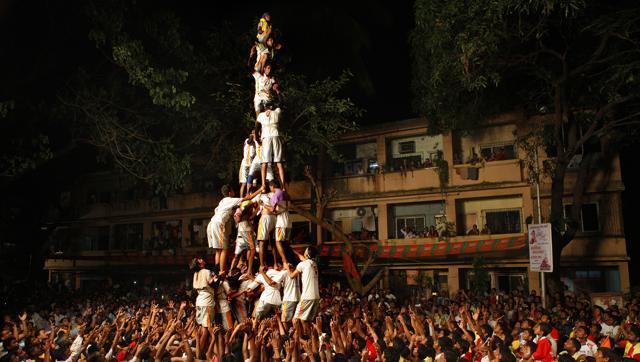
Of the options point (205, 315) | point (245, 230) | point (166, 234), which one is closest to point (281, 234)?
point (245, 230)

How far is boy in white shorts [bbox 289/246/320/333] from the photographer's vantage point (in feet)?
33.4

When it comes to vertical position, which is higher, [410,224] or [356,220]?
[356,220]

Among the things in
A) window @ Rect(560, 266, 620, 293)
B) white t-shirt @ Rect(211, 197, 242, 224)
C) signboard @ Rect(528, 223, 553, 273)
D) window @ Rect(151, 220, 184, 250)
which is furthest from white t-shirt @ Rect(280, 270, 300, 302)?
window @ Rect(151, 220, 184, 250)

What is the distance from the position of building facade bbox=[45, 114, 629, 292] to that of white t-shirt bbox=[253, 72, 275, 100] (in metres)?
9.64

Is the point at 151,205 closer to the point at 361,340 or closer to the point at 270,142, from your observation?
the point at 270,142

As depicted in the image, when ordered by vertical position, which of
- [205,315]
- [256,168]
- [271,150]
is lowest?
[205,315]

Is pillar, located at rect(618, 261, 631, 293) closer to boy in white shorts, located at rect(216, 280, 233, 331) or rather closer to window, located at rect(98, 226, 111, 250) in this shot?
boy in white shorts, located at rect(216, 280, 233, 331)

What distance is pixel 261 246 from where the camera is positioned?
36.8 ft

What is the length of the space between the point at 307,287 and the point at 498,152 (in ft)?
52.3

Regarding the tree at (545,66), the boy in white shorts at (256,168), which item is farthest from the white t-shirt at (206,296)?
the tree at (545,66)

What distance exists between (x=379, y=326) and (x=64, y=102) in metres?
11.2

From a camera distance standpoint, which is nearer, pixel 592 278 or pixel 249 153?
pixel 249 153

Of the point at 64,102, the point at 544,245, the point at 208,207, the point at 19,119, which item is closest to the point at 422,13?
the point at 544,245

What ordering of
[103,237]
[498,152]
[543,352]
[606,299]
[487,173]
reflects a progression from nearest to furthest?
[543,352]
[606,299]
[487,173]
[498,152]
[103,237]
